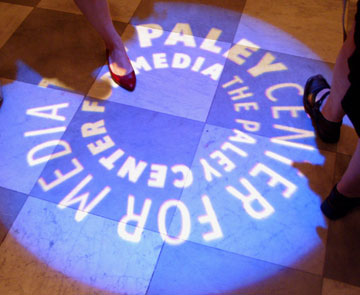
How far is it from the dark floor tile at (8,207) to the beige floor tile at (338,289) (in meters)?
1.12

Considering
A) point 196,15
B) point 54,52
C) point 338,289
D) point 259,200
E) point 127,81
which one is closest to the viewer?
point 338,289

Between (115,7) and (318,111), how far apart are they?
1.25m

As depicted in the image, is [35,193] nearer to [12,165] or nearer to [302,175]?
[12,165]

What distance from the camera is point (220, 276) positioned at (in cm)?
117

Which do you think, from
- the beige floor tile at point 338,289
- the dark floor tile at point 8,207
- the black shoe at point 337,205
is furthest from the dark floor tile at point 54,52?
the beige floor tile at point 338,289

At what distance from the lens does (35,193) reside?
53.6 inches

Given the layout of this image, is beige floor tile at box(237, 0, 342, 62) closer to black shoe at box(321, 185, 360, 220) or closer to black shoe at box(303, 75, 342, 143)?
black shoe at box(303, 75, 342, 143)

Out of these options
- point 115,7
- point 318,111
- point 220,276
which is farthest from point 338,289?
point 115,7

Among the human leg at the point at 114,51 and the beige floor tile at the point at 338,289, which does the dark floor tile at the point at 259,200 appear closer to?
the beige floor tile at the point at 338,289

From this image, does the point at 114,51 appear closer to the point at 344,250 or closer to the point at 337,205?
the point at 337,205

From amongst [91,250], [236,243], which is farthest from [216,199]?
[91,250]

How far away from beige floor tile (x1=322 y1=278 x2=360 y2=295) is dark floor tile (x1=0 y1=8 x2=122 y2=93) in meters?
1.27

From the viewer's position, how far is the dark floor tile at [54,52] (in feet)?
5.56

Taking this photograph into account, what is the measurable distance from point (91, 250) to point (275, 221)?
2.17 ft
